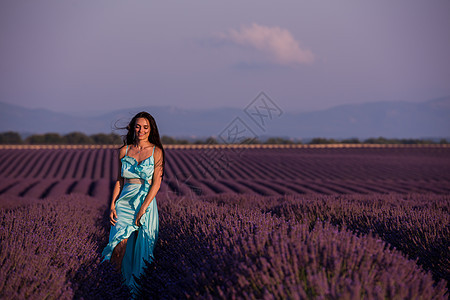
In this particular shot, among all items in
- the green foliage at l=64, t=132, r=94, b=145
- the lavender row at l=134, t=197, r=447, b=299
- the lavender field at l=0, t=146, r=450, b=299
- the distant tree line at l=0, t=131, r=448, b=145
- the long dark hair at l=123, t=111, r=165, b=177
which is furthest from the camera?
the green foliage at l=64, t=132, r=94, b=145

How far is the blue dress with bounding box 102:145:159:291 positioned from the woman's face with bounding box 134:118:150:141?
17cm

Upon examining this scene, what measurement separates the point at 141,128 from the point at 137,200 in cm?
62

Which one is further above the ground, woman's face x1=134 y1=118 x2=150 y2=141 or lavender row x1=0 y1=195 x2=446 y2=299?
woman's face x1=134 y1=118 x2=150 y2=141

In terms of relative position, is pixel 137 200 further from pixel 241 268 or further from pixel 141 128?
pixel 241 268

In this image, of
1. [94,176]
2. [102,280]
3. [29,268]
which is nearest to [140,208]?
[102,280]

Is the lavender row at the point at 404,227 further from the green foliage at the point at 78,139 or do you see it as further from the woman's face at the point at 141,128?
the green foliage at the point at 78,139

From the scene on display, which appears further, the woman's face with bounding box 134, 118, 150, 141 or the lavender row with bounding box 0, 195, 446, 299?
the woman's face with bounding box 134, 118, 150, 141

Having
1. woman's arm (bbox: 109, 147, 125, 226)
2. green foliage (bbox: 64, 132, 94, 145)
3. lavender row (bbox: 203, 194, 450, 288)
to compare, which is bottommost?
lavender row (bbox: 203, 194, 450, 288)

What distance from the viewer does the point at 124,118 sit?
3727mm

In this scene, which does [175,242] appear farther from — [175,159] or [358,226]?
[175,159]

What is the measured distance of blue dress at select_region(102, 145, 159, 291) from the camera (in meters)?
3.38

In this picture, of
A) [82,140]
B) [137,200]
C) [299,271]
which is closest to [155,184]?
[137,200]

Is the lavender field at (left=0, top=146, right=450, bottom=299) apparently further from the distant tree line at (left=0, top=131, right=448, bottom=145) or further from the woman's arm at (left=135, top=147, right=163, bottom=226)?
the distant tree line at (left=0, top=131, right=448, bottom=145)

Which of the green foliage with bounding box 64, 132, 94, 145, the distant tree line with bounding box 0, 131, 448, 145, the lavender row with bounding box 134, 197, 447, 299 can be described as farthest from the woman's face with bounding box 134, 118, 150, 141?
the green foliage with bounding box 64, 132, 94, 145
